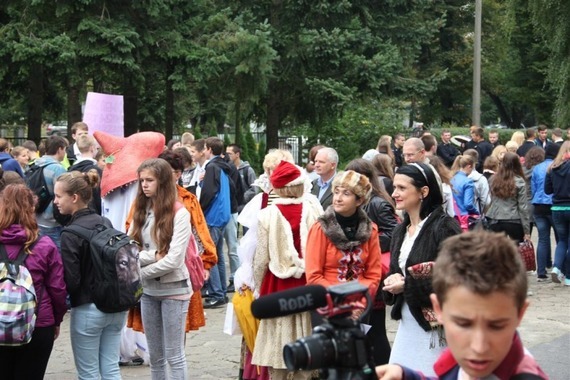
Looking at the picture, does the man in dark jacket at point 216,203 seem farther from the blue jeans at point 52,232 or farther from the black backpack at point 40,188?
the black backpack at point 40,188

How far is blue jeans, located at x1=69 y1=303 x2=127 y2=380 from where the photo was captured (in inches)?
255

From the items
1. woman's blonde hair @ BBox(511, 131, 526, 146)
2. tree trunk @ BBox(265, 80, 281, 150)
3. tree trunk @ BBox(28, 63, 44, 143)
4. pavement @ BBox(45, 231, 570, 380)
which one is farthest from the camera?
tree trunk @ BBox(265, 80, 281, 150)

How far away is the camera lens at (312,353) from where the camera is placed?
2.30 meters

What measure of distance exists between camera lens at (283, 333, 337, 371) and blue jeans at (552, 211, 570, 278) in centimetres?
1163

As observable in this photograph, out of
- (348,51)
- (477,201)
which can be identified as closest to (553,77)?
(348,51)

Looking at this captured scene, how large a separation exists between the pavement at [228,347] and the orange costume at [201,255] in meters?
1.10

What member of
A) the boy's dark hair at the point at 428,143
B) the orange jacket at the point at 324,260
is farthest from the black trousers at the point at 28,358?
the boy's dark hair at the point at 428,143

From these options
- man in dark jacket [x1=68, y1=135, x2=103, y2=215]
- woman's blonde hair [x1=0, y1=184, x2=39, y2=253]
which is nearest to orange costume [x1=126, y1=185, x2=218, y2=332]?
woman's blonde hair [x1=0, y1=184, x2=39, y2=253]

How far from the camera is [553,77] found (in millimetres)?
29188

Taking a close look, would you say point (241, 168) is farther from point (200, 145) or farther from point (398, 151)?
point (398, 151)

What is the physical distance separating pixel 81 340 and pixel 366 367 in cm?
451

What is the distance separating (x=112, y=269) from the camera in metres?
6.30

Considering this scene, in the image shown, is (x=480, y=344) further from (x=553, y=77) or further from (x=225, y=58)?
(x=553, y=77)

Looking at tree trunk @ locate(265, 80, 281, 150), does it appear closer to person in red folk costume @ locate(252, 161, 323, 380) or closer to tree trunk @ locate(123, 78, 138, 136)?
tree trunk @ locate(123, 78, 138, 136)
